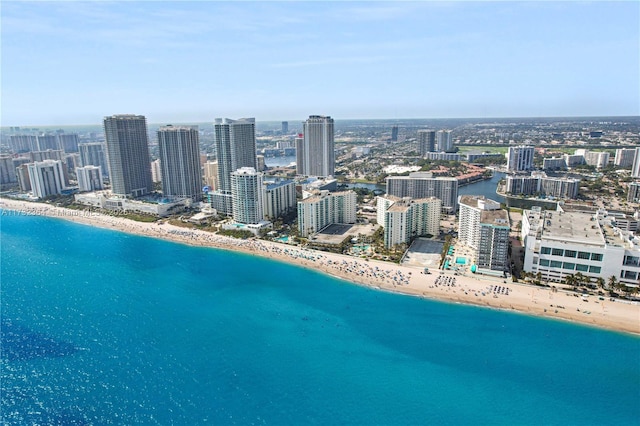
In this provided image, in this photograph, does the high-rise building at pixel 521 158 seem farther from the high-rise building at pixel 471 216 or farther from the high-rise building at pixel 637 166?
the high-rise building at pixel 471 216

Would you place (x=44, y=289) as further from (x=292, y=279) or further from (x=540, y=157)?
(x=540, y=157)

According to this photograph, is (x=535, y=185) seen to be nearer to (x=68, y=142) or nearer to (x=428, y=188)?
(x=428, y=188)

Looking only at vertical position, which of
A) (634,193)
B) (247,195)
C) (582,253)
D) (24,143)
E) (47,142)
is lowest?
(634,193)

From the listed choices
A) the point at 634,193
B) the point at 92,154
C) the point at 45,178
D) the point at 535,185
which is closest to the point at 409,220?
the point at 535,185

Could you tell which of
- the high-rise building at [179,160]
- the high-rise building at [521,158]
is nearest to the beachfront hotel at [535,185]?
the high-rise building at [521,158]

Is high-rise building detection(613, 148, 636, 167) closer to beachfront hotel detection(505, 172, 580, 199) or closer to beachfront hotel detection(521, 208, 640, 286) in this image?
beachfront hotel detection(505, 172, 580, 199)

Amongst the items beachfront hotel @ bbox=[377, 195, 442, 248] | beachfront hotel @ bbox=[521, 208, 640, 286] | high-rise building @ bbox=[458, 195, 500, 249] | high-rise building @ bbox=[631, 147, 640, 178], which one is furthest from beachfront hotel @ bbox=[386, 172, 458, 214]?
high-rise building @ bbox=[631, 147, 640, 178]
